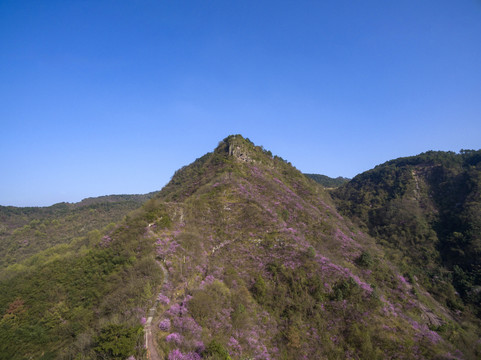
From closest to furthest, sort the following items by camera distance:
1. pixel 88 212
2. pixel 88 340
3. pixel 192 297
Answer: pixel 88 340
pixel 192 297
pixel 88 212

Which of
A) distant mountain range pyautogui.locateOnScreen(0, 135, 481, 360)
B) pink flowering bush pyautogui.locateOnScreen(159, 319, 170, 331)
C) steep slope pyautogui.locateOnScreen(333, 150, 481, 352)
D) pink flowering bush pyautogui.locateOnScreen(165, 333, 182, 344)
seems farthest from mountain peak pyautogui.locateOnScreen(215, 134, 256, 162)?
pink flowering bush pyautogui.locateOnScreen(165, 333, 182, 344)

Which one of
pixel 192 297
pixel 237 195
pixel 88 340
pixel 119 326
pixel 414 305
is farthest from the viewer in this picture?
pixel 237 195

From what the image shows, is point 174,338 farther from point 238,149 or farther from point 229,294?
point 238,149

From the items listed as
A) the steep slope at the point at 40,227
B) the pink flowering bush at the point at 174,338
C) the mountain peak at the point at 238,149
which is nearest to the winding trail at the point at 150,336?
the pink flowering bush at the point at 174,338

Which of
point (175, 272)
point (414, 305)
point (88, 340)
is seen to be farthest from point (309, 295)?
point (88, 340)

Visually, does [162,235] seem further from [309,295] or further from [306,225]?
[306,225]

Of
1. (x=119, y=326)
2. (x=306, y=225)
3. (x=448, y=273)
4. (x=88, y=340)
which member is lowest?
(x=448, y=273)

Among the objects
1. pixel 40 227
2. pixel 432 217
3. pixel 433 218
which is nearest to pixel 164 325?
pixel 433 218

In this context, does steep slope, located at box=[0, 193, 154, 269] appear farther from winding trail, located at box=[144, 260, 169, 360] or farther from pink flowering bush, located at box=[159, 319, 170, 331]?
pink flowering bush, located at box=[159, 319, 170, 331]
